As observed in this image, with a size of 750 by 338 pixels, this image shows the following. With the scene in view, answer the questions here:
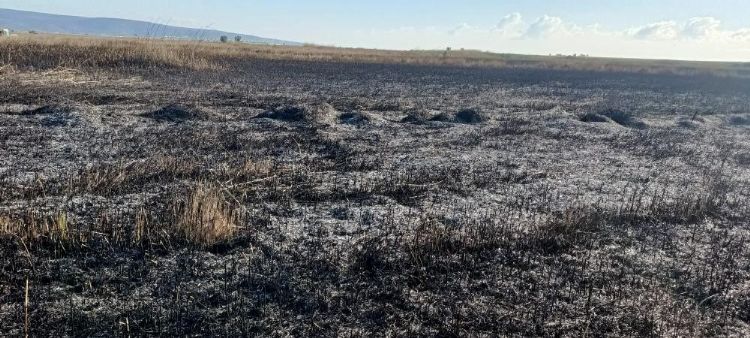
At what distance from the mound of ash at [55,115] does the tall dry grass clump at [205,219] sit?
6.05 m

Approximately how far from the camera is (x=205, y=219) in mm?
6129

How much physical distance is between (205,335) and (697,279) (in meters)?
4.65

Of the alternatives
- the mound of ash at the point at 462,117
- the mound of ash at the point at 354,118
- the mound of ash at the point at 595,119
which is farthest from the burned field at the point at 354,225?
the mound of ash at the point at 595,119

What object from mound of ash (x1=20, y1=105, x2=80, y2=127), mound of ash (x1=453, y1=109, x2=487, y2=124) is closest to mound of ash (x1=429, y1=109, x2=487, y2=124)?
mound of ash (x1=453, y1=109, x2=487, y2=124)

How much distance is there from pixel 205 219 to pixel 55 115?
302 inches

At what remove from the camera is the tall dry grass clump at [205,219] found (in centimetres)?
600

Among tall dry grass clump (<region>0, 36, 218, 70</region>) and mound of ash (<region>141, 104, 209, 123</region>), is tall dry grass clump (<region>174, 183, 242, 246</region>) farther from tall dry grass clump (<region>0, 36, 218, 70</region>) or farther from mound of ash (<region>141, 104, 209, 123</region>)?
tall dry grass clump (<region>0, 36, 218, 70</region>)

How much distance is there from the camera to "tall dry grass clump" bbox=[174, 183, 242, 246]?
6.00 m

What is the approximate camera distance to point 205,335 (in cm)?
432

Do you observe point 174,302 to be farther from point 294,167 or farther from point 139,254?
point 294,167

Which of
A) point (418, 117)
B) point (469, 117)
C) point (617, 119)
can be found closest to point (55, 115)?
point (418, 117)

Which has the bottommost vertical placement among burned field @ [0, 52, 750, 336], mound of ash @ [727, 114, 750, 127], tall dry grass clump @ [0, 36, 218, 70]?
burned field @ [0, 52, 750, 336]

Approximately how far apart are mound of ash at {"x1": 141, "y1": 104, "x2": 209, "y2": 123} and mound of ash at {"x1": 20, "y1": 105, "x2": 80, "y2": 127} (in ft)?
5.01

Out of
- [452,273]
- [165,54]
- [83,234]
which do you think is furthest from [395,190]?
[165,54]
